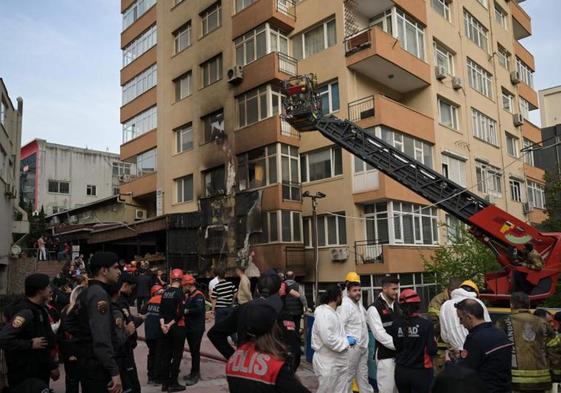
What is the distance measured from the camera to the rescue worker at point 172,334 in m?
8.30

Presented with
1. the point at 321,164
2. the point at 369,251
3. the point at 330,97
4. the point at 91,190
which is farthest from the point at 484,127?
the point at 91,190

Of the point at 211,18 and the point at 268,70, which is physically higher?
the point at 211,18

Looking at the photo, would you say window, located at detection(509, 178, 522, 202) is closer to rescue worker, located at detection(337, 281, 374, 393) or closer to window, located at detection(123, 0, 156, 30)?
window, located at detection(123, 0, 156, 30)

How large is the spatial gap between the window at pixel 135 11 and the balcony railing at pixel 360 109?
58.2 ft

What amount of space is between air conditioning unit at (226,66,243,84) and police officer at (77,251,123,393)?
790 inches

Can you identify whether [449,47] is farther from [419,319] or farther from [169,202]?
[419,319]

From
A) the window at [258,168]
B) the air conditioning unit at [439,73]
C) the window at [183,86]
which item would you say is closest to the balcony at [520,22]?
the air conditioning unit at [439,73]

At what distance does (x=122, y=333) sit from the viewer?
5.09 m

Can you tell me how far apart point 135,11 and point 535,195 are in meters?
30.1

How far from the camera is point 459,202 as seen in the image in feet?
38.8

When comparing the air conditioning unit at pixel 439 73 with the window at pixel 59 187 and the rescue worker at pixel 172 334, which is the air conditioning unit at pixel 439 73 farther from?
the window at pixel 59 187

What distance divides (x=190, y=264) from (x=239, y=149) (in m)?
6.19

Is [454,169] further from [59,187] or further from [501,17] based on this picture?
[59,187]

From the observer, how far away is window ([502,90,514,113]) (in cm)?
3245
